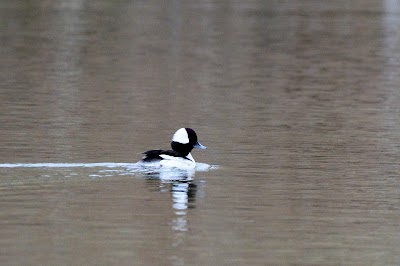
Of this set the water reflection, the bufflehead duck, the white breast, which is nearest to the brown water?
the water reflection

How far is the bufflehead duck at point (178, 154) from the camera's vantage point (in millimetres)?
18786

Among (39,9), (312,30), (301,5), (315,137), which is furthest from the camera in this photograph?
(301,5)

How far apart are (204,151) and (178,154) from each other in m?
2.58

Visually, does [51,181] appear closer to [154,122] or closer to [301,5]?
[154,122]

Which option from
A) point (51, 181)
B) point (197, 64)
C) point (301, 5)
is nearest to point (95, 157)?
point (51, 181)

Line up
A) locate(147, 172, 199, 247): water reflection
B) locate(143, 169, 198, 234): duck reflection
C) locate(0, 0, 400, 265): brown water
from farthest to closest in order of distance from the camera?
locate(143, 169, 198, 234): duck reflection < locate(147, 172, 199, 247): water reflection < locate(0, 0, 400, 265): brown water

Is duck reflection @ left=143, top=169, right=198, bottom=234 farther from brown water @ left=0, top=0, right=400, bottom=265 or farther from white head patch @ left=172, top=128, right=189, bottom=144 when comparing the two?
white head patch @ left=172, top=128, right=189, bottom=144

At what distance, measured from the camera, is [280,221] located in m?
15.4

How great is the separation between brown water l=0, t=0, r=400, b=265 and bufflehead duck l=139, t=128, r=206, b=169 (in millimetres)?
510

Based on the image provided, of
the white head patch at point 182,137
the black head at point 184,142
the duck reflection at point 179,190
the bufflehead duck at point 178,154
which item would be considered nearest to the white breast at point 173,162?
the bufflehead duck at point 178,154

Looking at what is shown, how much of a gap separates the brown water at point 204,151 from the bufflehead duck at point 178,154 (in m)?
0.51

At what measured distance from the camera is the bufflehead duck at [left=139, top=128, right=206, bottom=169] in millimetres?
18786

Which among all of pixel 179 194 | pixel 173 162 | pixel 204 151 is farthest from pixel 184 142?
pixel 179 194

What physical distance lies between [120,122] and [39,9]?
1655 inches
